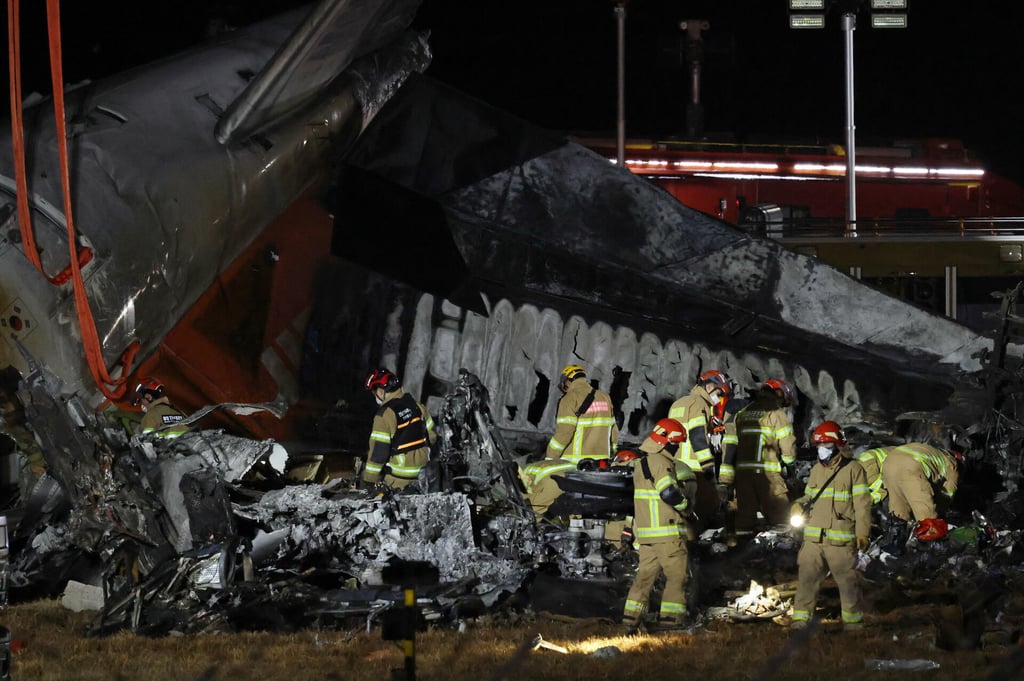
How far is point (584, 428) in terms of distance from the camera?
1118cm

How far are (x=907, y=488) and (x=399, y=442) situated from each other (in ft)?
15.1

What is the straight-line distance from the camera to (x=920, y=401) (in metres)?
13.0

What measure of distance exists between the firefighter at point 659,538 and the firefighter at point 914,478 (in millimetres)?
3257

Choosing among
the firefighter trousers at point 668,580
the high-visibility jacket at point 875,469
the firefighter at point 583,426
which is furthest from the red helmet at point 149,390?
the high-visibility jacket at point 875,469

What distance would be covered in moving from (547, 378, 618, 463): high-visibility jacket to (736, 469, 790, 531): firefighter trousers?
1.42 meters

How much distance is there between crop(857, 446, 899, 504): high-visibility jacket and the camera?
11.0m

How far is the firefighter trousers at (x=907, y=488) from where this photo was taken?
10.5m

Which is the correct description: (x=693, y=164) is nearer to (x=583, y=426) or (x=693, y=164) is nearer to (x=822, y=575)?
(x=583, y=426)

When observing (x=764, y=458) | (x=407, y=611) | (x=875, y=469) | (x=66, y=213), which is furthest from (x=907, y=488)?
(x=66, y=213)

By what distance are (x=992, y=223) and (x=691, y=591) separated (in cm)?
1464

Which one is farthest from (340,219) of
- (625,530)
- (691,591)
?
(691,591)

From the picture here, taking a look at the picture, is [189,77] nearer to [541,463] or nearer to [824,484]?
[541,463]

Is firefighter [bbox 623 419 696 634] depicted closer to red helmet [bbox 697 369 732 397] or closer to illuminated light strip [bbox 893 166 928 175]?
red helmet [bbox 697 369 732 397]

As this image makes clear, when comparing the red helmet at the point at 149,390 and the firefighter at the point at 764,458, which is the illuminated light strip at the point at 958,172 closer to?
the firefighter at the point at 764,458
